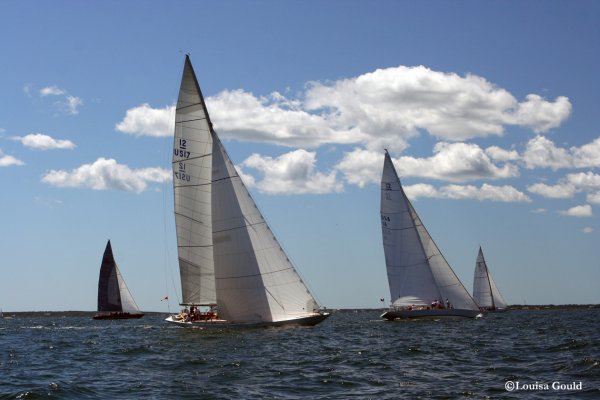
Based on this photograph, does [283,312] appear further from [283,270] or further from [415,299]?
[415,299]

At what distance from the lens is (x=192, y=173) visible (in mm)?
54562

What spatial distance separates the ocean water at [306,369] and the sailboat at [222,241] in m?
4.33

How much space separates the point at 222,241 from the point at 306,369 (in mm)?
21836

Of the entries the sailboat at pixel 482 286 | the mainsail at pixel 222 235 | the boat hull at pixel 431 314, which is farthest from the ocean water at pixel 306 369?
the sailboat at pixel 482 286

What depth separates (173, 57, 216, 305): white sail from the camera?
177 feet

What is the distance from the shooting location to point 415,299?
2869 inches

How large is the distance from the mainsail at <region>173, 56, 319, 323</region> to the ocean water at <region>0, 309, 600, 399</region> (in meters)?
4.29

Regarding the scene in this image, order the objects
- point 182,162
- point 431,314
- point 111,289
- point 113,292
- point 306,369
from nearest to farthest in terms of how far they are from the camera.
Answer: point 306,369 → point 182,162 → point 431,314 → point 111,289 → point 113,292

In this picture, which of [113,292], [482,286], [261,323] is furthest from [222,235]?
[482,286]

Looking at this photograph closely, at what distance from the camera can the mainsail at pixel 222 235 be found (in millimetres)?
51219

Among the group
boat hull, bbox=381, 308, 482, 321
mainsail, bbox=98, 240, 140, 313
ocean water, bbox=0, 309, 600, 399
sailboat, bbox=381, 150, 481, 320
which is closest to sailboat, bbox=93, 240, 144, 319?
mainsail, bbox=98, 240, 140, 313

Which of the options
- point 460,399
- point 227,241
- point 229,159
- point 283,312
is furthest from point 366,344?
point 460,399

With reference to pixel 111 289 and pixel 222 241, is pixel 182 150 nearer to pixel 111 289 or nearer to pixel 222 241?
pixel 222 241

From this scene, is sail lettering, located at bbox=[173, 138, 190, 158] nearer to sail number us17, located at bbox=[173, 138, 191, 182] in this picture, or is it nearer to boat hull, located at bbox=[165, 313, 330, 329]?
sail number us17, located at bbox=[173, 138, 191, 182]
